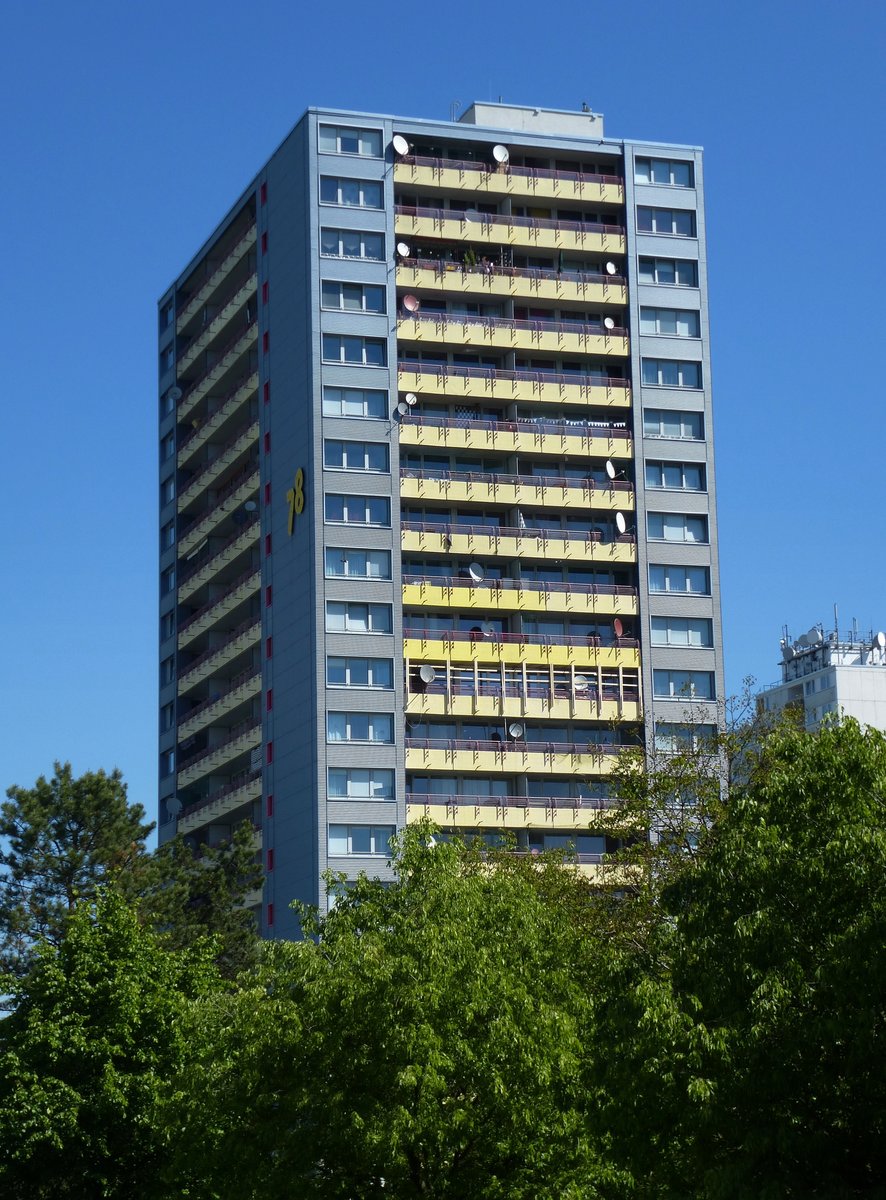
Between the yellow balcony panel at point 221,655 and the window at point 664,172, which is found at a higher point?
the window at point 664,172

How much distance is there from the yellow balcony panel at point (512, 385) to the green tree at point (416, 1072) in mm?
57304

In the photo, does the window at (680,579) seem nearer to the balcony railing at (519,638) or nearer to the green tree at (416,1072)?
the balcony railing at (519,638)

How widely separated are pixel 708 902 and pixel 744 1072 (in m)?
4.11

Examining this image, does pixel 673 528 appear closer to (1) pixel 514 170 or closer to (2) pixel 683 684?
(2) pixel 683 684

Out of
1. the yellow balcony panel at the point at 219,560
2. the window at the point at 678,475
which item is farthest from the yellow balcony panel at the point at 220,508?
the window at the point at 678,475

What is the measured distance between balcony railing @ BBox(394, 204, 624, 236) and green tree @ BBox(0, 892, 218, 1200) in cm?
5506

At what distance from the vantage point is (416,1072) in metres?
48.6

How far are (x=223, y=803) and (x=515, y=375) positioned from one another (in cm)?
2815

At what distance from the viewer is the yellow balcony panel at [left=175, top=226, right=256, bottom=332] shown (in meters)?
118

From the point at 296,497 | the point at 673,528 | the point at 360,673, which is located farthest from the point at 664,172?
the point at 360,673

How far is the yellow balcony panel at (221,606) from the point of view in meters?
113

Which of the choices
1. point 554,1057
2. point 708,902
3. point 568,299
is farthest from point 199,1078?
point 568,299

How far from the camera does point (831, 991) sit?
37219 mm

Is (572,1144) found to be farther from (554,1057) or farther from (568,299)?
(568,299)
